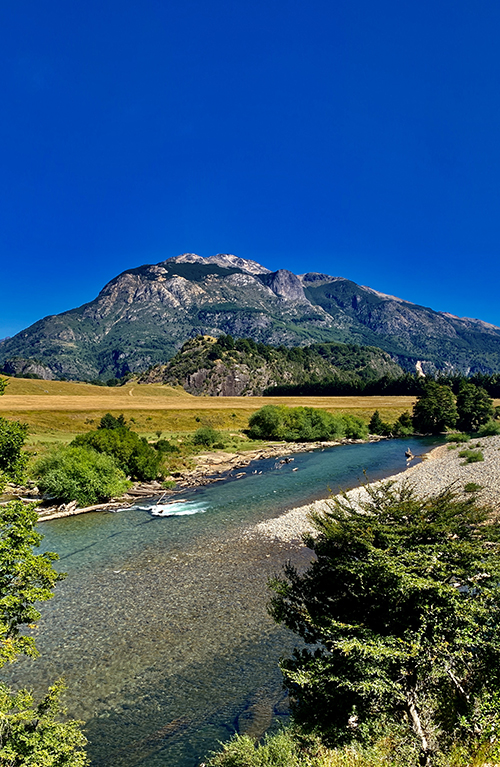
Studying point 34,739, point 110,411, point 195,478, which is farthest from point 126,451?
A: point 110,411

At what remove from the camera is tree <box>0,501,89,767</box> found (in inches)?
359

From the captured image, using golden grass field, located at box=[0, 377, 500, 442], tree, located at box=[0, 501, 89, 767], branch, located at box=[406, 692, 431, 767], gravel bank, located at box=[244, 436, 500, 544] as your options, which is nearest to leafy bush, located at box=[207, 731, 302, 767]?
branch, located at box=[406, 692, 431, 767]

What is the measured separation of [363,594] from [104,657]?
13260 millimetres

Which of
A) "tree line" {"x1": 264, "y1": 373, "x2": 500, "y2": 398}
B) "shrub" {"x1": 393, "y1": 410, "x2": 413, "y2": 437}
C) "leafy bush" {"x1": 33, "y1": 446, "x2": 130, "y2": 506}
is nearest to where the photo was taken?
"leafy bush" {"x1": 33, "y1": 446, "x2": 130, "y2": 506}

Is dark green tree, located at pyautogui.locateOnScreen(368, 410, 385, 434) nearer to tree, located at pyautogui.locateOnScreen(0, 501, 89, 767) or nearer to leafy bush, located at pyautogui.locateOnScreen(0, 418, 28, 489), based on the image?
tree, located at pyautogui.locateOnScreen(0, 501, 89, 767)

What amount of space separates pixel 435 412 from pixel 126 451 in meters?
80.4

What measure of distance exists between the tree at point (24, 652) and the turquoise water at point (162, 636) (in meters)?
4.11

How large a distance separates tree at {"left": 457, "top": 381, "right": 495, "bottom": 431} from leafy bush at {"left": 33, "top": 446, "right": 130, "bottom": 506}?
8787 cm

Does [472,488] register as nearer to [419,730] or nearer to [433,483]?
[433,483]

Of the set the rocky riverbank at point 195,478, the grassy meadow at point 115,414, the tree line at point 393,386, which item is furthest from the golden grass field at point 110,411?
the tree line at point 393,386

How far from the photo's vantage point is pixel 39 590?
10773 millimetres

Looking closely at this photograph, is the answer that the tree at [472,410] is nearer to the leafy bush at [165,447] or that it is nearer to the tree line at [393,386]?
the tree line at [393,386]

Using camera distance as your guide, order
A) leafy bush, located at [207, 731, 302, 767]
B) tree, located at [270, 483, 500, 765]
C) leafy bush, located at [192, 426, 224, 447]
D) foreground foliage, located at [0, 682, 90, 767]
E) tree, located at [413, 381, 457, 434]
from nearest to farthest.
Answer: foreground foliage, located at [0, 682, 90, 767] < tree, located at [270, 483, 500, 765] < leafy bush, located at [207, 731, 302, 767] < leafy bush, located at [192, 426, 224, 447] < tree, located at [413, 381, 457, 434]

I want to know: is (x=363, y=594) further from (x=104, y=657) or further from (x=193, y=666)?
(x=104, y=657)
